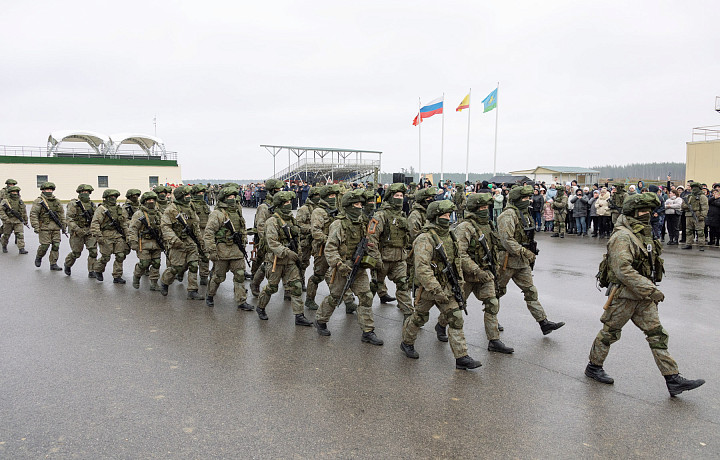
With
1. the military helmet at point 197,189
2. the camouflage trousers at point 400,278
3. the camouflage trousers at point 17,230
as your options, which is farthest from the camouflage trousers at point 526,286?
the camouflage trousers at point 17,230

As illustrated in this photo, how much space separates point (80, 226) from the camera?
34.4 feet

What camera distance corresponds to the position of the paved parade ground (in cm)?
380

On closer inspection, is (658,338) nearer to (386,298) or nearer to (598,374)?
(598,374)

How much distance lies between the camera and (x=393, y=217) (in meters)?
7.70

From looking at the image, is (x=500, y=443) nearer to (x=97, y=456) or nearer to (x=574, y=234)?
(x=97, y=456)

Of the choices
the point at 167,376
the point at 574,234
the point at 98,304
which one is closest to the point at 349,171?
the point at 574,234

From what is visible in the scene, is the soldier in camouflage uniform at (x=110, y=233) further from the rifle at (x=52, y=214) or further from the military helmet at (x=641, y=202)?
the military helmet at (x=641, y=202)

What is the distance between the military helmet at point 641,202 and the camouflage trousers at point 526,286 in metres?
1.67

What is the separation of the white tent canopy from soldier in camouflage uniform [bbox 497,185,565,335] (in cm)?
4289

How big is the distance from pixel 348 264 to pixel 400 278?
45.7 inches

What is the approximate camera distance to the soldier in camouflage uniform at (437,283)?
522 centimetres

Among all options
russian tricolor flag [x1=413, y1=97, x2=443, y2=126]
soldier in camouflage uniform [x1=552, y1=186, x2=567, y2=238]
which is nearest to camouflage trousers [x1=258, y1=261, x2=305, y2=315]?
soldier in camouflage uniform [x1=552, y1=186, x2=567, y2=238]

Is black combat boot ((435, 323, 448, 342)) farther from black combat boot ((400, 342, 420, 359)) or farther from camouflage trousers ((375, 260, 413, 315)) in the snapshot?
camouflage trousers ((375, 260, 413, 315))

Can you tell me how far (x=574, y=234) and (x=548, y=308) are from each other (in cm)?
1096
